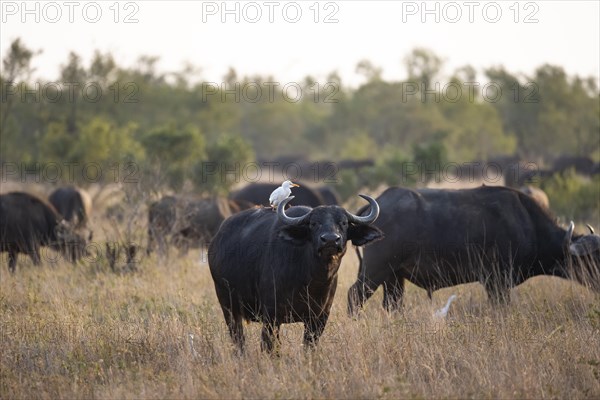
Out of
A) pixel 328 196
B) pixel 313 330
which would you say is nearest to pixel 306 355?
→ pixel 313 330

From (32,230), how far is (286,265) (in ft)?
26.3

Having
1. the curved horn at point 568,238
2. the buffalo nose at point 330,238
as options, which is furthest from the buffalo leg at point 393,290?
the buffalo nose at point 330,238

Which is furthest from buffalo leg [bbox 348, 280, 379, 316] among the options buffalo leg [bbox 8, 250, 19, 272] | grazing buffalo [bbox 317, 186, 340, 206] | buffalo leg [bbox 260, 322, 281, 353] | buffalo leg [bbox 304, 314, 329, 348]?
grazing buffalo [bbox 317, 186, 340, 206]

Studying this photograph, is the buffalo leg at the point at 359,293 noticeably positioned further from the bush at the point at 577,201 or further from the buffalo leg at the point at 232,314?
the bush at the point at 577,201

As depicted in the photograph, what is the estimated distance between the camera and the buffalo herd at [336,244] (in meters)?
6.42

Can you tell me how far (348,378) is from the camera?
228 inches

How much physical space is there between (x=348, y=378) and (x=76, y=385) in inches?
73.0

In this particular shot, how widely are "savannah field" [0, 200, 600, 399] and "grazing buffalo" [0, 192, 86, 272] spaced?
4.18m

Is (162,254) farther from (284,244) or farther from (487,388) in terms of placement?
(487,388)

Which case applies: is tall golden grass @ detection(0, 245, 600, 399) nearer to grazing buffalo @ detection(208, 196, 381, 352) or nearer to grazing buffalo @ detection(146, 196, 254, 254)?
grazing buffalo @ detection(208, 196, 381, 352)

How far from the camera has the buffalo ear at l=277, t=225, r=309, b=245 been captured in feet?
20.6

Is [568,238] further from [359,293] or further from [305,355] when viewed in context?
[305,355]

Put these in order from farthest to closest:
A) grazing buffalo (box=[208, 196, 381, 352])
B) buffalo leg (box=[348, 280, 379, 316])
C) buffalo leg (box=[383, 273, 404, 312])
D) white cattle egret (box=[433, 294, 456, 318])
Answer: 1. buffalo leg (box=[383, 273, 404, 312])
2. buffalo leg (box=[348, 280, 379, 316])
3. white cattle egret (box=[433, 294, 456, 318])
4. grazing buffalo (box=[208, 196, 381, 352])

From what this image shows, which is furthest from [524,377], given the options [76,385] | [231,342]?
[76,385]
